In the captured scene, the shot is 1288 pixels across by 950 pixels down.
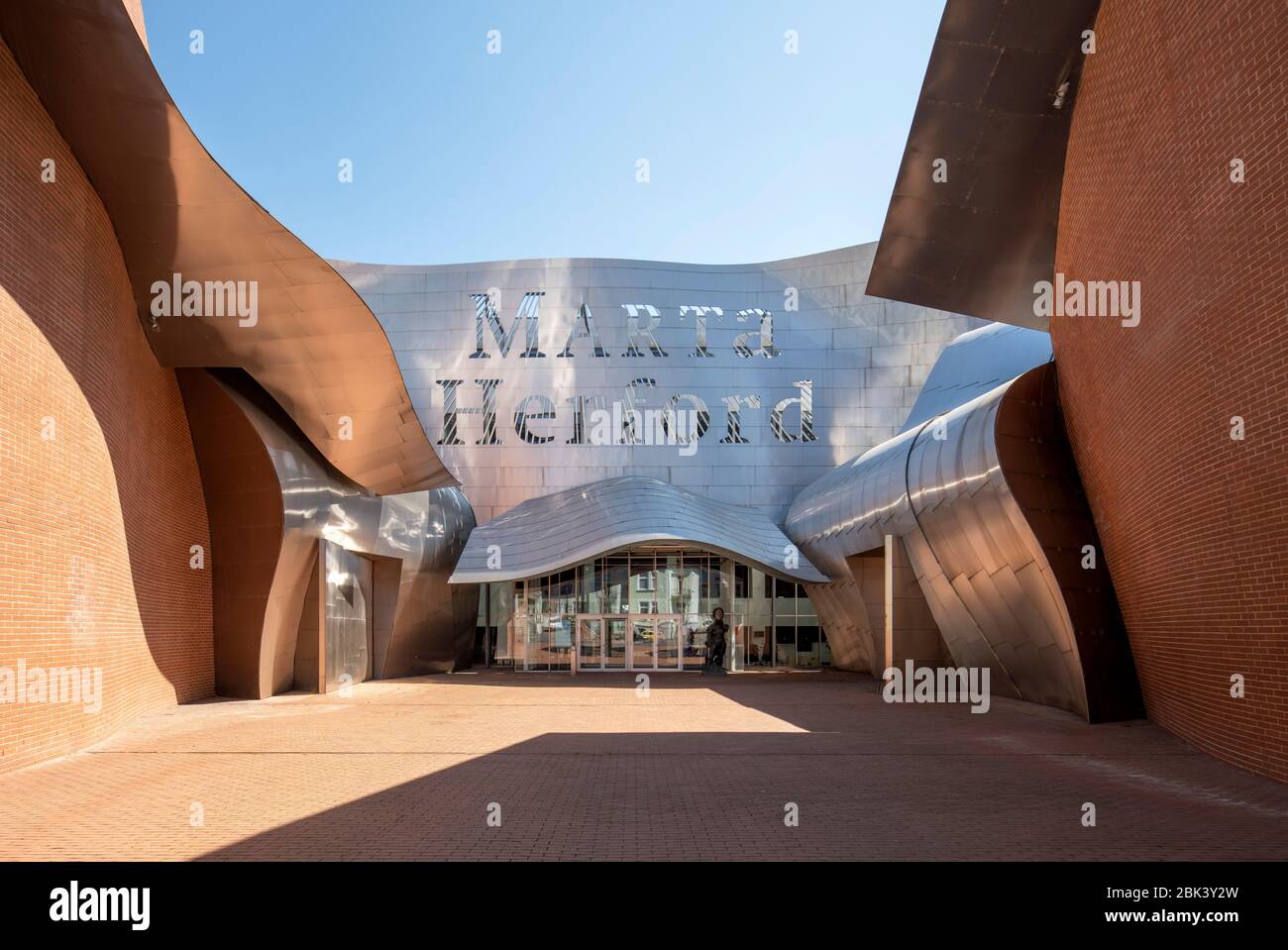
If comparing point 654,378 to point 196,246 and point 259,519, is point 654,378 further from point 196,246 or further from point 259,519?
point 196,246

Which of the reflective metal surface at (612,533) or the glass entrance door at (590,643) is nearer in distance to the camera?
the reflective metal surface at (612,533)

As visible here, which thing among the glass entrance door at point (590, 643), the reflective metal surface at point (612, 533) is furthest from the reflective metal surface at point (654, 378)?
the glass entrance door at point (590, 643)

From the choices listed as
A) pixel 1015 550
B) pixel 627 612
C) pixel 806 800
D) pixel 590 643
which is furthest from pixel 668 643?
pixel 806 800

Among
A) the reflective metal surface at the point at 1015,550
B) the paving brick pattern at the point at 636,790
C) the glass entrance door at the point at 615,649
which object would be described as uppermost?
the reflective metal surface at the point at 1015,550

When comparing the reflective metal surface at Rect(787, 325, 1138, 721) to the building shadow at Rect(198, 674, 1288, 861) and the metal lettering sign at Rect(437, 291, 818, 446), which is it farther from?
the metal lettering sign at Rect(437, 291, 818, 446)

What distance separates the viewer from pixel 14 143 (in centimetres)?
1061

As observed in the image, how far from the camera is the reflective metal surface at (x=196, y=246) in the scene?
400 inches

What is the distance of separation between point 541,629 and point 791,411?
1147cm

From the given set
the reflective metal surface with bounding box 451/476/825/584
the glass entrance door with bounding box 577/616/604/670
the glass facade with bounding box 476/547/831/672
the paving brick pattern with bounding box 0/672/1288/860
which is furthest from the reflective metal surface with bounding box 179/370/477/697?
the glass entrance door with bounding box 577/616/604/670

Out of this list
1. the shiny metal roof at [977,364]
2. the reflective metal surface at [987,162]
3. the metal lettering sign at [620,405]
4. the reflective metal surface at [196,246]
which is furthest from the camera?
the metal lettering sign at [620,405]

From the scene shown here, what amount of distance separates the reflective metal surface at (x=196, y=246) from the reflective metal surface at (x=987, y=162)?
28.2 ft

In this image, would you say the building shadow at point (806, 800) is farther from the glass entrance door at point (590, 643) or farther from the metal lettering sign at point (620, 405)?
the metal lettering sign at point (620, 405)

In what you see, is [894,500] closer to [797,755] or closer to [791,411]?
[797,755]

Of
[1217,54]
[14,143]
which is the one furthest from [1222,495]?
[14,143]
